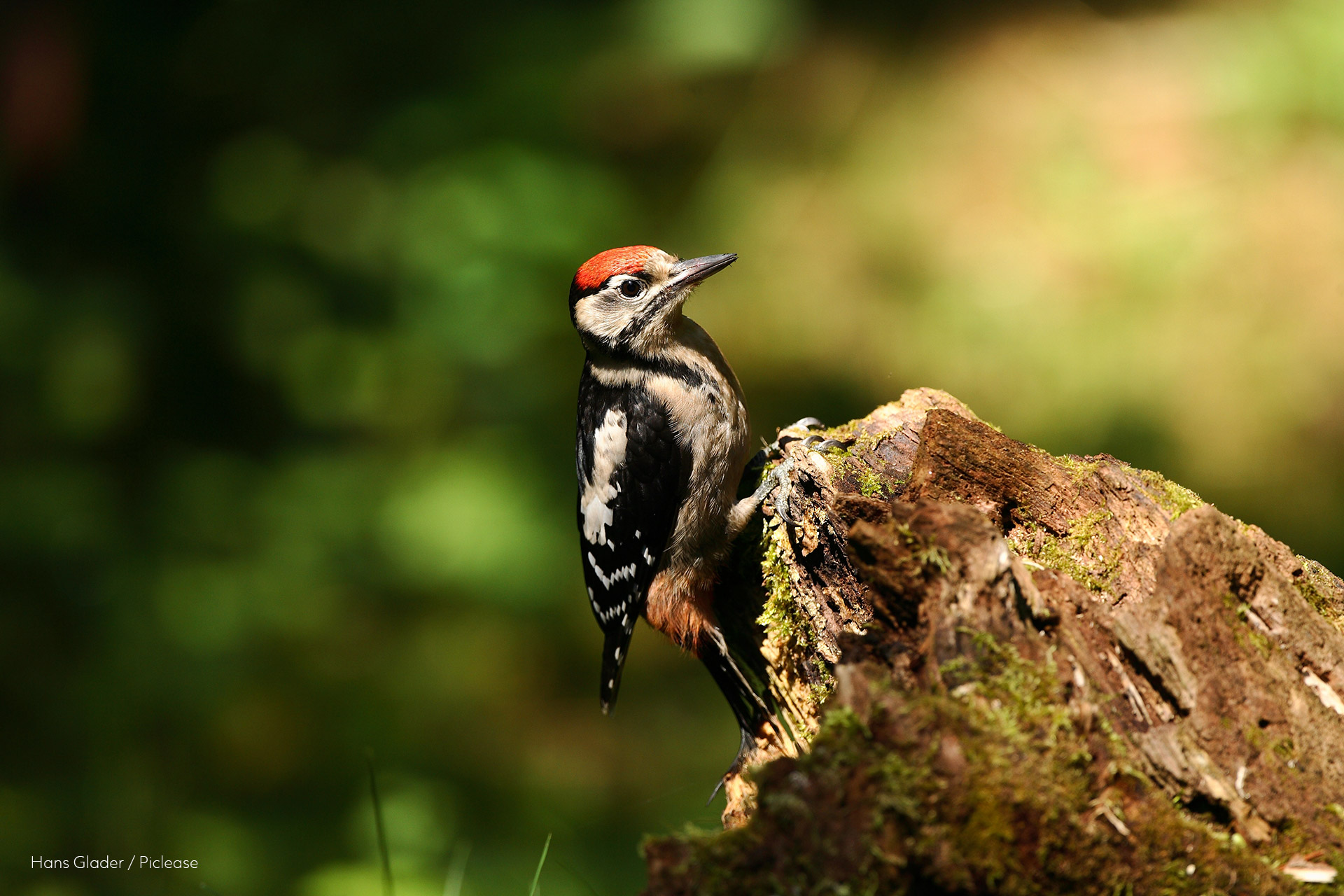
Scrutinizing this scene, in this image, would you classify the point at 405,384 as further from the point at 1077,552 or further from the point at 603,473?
the point at 1077,552

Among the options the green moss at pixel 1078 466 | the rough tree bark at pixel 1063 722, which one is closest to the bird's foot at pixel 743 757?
the rough tree bark at pixel 1063 722

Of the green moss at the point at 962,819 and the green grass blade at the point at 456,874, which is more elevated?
the green moss at the point at 962,819

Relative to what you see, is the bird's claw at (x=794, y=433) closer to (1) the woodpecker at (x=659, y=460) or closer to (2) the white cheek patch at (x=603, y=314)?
(1) the woodpecker at (x=659, y=460)

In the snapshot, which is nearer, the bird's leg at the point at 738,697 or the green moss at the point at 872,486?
the green moss at the point at 872,486

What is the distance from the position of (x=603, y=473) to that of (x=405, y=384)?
1406mm

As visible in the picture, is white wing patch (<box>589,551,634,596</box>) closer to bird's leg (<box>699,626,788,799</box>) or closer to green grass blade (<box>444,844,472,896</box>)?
bird's leg (<box>699,626,788,799</box>)

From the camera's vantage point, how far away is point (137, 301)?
14.1 ft

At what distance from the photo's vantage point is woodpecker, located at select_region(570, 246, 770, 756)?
3.17 m

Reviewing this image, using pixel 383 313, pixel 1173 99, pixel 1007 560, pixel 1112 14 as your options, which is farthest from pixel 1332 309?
pixel 383 313

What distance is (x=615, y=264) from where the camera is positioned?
3.27 meters

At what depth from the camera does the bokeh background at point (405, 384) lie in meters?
4.08

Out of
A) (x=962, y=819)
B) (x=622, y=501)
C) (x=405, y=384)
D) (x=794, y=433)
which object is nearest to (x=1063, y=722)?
(x=962, y=819)

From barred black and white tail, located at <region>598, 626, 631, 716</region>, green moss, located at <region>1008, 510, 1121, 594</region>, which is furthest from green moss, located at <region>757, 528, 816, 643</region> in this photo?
barred black and white tail, located at <region>598, 626, 631, 716</region>

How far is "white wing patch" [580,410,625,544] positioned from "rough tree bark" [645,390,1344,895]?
4.29 feet
